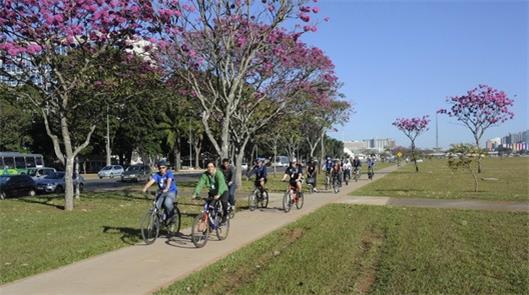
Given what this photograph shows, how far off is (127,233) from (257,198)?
5807 mm

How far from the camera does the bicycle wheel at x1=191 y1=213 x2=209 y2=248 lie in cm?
995

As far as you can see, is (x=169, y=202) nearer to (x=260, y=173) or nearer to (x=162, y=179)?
(x=162, y=179)

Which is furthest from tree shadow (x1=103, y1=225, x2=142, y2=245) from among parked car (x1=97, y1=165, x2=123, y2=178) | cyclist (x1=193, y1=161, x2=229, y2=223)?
parked car (x1=97, y1=165, x2=123, y2=178)

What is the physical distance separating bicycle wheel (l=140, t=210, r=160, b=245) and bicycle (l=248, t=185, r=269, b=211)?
6.19 metres

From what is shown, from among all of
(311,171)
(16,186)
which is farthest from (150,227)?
(16,186)

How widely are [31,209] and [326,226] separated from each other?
1026cm

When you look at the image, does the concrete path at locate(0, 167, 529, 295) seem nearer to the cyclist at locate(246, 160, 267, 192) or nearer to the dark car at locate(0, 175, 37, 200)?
the cyclist at locate(246, 160, 267, 192)

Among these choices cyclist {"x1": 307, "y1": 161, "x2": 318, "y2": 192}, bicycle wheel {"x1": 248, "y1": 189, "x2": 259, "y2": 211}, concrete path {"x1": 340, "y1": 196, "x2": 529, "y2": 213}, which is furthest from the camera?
cyclist {"x1": 307, "y1": 161, "x2": 318, "y2": 192}

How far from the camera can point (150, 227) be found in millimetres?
10273

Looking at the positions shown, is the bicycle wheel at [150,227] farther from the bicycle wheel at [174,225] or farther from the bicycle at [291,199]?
the bicycle at [291,199]

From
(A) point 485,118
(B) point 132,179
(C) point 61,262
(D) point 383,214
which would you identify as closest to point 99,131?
(B) point 132,179

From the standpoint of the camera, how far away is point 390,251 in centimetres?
927

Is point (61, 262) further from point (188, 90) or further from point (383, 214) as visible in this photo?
point (188, 90)

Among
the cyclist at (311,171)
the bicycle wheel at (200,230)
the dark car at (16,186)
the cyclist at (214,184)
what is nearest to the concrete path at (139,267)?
the bicycle wheel at (200,230)
